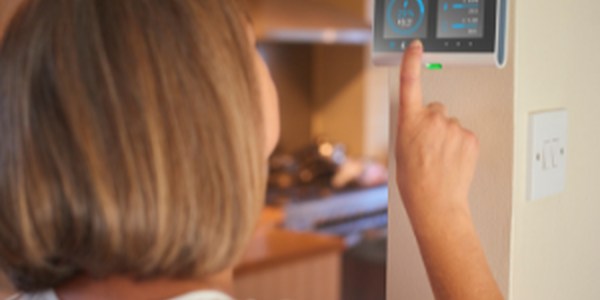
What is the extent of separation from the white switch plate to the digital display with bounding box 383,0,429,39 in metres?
0.17

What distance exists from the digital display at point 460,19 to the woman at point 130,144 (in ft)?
0.75

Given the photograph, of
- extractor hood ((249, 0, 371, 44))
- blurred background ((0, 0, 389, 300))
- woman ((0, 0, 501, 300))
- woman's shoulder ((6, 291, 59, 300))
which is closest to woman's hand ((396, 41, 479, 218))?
woman ((0, 0, 501, 300))

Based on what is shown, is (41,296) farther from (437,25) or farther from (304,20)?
(304,20)

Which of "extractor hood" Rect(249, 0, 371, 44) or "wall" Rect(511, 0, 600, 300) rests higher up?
"extractor hood" Rect(249, 0, 371, 44)

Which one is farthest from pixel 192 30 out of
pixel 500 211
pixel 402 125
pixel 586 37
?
pixel 586 37

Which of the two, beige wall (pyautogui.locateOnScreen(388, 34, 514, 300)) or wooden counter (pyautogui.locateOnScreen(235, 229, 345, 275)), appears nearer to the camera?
beige wall (pyautogui.locateOnScreen(388, 34, 514, 300))

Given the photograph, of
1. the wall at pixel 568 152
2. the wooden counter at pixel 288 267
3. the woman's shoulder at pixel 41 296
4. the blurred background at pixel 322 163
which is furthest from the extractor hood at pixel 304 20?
the woman's shoulder at pixel 41 296

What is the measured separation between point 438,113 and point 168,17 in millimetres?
323

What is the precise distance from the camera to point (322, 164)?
11.3 feet

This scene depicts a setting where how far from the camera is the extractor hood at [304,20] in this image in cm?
258

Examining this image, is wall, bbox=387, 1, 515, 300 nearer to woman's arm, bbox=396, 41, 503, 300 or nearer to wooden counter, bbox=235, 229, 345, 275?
woman's arm, bbox=396, 41, 503, 300

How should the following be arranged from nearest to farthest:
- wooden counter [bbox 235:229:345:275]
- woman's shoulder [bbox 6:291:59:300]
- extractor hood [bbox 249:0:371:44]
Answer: woman's shoulder [bbox 6:291:59:300] → wooden counter [bbox 235:229:345:275] → extractor hood [bbox 249:0:371:44]

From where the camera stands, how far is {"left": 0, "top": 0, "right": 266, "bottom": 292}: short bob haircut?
50 centimetres

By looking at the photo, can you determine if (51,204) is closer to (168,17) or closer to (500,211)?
(168,17)
